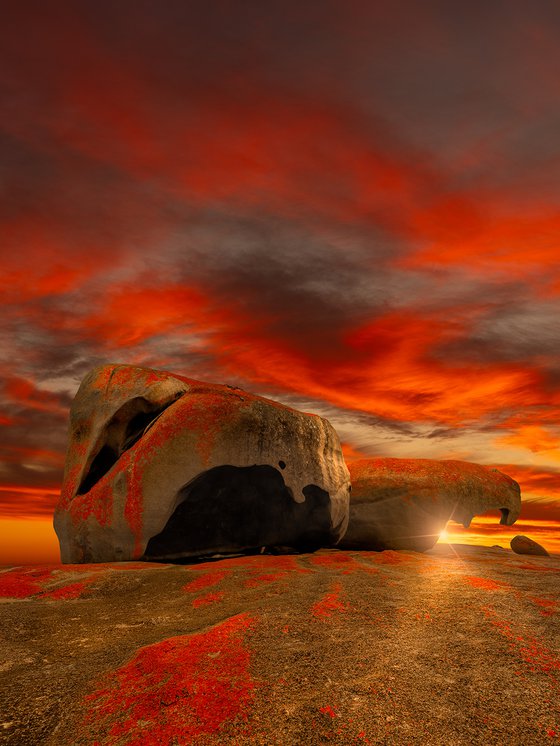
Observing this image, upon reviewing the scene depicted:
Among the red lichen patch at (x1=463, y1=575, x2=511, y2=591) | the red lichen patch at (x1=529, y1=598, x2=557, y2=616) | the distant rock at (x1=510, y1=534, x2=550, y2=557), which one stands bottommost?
the distant rock at (x1=510, y1=534, x2=550, y2=557)

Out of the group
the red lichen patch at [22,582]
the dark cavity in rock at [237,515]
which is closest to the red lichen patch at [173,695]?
the red lichen patch at [22,582]

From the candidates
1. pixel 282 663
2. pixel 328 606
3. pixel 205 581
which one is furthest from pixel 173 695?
pixel 205 581

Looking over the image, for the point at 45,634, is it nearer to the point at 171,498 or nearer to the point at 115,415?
the point at 171,498

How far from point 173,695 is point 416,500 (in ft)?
25.8

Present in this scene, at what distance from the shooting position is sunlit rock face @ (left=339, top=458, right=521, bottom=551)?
9547 millimetres

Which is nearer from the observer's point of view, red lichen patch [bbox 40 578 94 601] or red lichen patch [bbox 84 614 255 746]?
red lichen patch [bbox 84 614 255 746]

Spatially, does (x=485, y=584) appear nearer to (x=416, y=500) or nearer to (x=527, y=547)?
(x=416, y=500)

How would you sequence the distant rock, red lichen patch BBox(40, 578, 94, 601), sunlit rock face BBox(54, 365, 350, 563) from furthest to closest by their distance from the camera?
the distant rock, sunlit rock face BBox(54, 365, 350, 563), red lichen patch BBox(40, 578, 94, 601)

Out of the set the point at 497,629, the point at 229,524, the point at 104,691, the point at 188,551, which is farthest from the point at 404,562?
the point at 104,691

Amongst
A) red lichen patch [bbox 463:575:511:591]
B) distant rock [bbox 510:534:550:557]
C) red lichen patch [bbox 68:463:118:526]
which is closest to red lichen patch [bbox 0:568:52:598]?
red lichen patch [bbox 68:463:118:526]

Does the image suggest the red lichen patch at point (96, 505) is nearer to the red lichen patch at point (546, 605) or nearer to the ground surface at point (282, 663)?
the ground surface at point (282, 663)

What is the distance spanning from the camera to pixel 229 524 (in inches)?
285

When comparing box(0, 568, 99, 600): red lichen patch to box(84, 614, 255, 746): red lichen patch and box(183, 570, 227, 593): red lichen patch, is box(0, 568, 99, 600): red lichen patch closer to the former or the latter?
box(183, 570, 227, 593): red lichen patch

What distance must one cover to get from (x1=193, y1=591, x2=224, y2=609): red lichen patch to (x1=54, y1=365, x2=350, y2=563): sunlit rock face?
241cm
